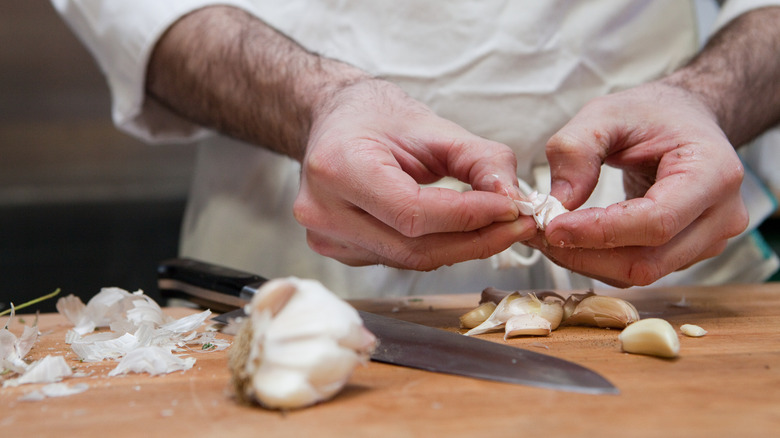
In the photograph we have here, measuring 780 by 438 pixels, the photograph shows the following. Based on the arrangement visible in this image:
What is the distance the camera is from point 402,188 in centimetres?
70

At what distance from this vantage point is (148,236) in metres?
2.25

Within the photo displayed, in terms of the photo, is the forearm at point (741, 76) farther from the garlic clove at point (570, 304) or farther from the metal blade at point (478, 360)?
the metal blade at point (478, 360)

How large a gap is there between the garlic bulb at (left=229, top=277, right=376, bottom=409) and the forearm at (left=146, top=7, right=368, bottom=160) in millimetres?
489

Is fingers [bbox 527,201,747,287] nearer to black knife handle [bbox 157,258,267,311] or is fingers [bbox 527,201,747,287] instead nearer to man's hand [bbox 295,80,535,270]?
man's hand [bbox 295,80,535,270]

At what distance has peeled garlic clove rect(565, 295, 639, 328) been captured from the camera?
0.77m

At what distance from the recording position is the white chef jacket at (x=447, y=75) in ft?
3.76

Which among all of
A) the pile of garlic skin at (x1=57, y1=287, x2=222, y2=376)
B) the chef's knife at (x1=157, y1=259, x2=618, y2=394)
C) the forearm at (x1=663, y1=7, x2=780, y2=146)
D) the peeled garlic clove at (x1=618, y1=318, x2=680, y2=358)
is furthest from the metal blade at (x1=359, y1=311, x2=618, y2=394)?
the forearm at (x1=663, y1=7, x2=780, y2=146)

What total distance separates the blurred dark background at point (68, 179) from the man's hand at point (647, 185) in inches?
62.6

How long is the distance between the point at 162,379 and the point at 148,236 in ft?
5.67

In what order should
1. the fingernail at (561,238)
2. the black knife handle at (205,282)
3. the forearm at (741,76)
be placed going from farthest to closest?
the forearm at (741,76) → the black knife handle at (205,282) → the fingernail at (561,238)

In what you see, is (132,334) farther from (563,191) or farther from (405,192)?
(563,191)

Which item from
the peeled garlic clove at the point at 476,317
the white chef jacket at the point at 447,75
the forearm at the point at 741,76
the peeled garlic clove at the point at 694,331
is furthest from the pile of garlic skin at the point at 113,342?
the forearm at the point at 741,76

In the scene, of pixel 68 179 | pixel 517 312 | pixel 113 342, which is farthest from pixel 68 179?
pixel 517 312

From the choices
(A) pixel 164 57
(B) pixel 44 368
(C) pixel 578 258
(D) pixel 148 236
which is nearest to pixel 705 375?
A: (C) pixel 578 258
